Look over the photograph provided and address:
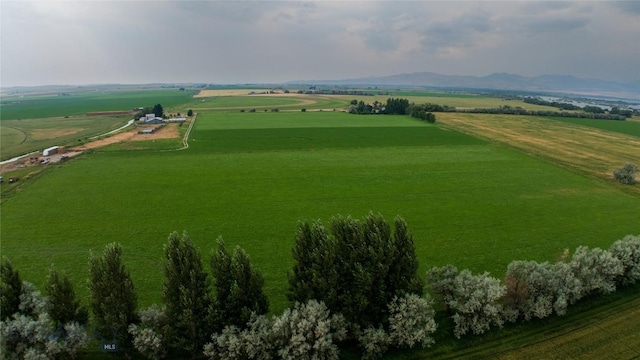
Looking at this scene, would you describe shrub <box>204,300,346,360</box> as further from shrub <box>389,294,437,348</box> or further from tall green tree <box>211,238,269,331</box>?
shrub <box>389,294,437,348</box>

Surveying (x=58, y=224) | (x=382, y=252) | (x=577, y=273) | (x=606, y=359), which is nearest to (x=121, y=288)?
(x=382, y=252)

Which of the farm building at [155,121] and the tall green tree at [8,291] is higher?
the farm building at [155,121]

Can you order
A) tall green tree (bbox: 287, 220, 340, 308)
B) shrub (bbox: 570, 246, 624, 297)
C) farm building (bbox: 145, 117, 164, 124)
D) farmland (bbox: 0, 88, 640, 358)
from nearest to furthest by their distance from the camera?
tall green tree (bbox: 287, 220, 340, 308) < shrub (bbox: 570, 246, 624, 297) < farmland (bbox: 0, 88, 640, 358) < farm building (bbox: 145, 117, 164, 124)

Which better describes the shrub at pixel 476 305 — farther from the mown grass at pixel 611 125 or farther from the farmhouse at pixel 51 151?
the mown grass at pixel 611 125

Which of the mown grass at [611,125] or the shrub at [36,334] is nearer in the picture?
the shrub at [36,334]

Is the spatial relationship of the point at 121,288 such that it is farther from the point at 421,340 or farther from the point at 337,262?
the point at 421,340

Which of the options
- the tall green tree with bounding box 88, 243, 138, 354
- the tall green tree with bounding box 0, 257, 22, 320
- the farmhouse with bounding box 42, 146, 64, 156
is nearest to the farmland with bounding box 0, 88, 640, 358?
the tall green tree with bounding box 88, 243, 138, 354

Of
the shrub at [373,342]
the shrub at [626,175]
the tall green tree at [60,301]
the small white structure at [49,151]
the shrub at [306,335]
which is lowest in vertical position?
the shrub at [373,342]

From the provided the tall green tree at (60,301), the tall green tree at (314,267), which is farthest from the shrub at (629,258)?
the tall green tree at (60,301)

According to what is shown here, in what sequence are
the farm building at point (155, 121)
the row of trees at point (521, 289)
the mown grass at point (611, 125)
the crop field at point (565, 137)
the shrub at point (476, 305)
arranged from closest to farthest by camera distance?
1. the shrub at point (476, 305)
2. the row of trees at point (521, 289)
3. the crop field at point (565, 137)
4. the mown grass at point (611, 125)
5. the farm building at point (155, 121)
